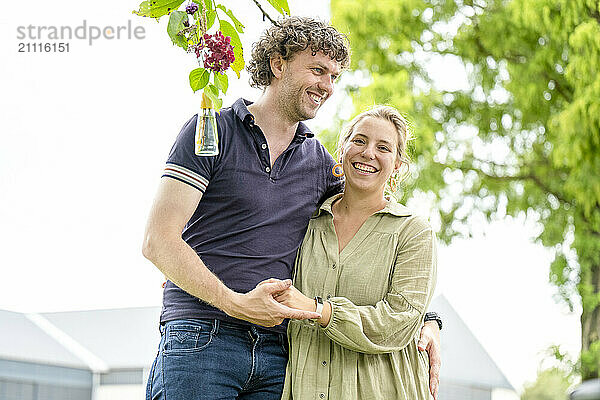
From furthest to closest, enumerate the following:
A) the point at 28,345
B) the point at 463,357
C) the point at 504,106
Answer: the point at 504,106
the point at 463,357
the point at 28,345

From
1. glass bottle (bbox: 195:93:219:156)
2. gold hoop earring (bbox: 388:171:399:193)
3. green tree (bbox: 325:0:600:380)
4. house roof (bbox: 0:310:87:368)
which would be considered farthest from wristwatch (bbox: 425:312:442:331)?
green tree (bbox: 325:0:600:380)

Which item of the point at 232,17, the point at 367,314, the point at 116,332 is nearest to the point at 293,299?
the point at 367,314

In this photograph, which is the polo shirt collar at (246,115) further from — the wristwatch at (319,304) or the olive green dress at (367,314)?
the wristwatch at (319,304)

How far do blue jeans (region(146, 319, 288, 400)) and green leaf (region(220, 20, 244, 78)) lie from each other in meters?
0.62

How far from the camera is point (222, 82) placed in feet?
5.10

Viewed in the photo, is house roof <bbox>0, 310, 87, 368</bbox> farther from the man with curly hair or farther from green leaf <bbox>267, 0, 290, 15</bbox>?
green leaf <bbox>267, 0, 290, 15</bbox>

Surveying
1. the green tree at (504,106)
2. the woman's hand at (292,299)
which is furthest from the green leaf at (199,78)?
the green tree at (504,106)

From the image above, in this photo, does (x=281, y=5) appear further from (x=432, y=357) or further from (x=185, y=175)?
(x=432, y=357)

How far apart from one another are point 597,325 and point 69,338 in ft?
15.2

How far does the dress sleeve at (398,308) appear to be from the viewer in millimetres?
1867

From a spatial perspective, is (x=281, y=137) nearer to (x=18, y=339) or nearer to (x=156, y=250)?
(x=156, y=250)

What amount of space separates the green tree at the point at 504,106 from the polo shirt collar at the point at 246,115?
165 inches

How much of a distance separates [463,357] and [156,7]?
4.80 meters

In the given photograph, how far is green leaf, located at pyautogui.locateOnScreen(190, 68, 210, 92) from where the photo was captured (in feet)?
Result: 4.94
